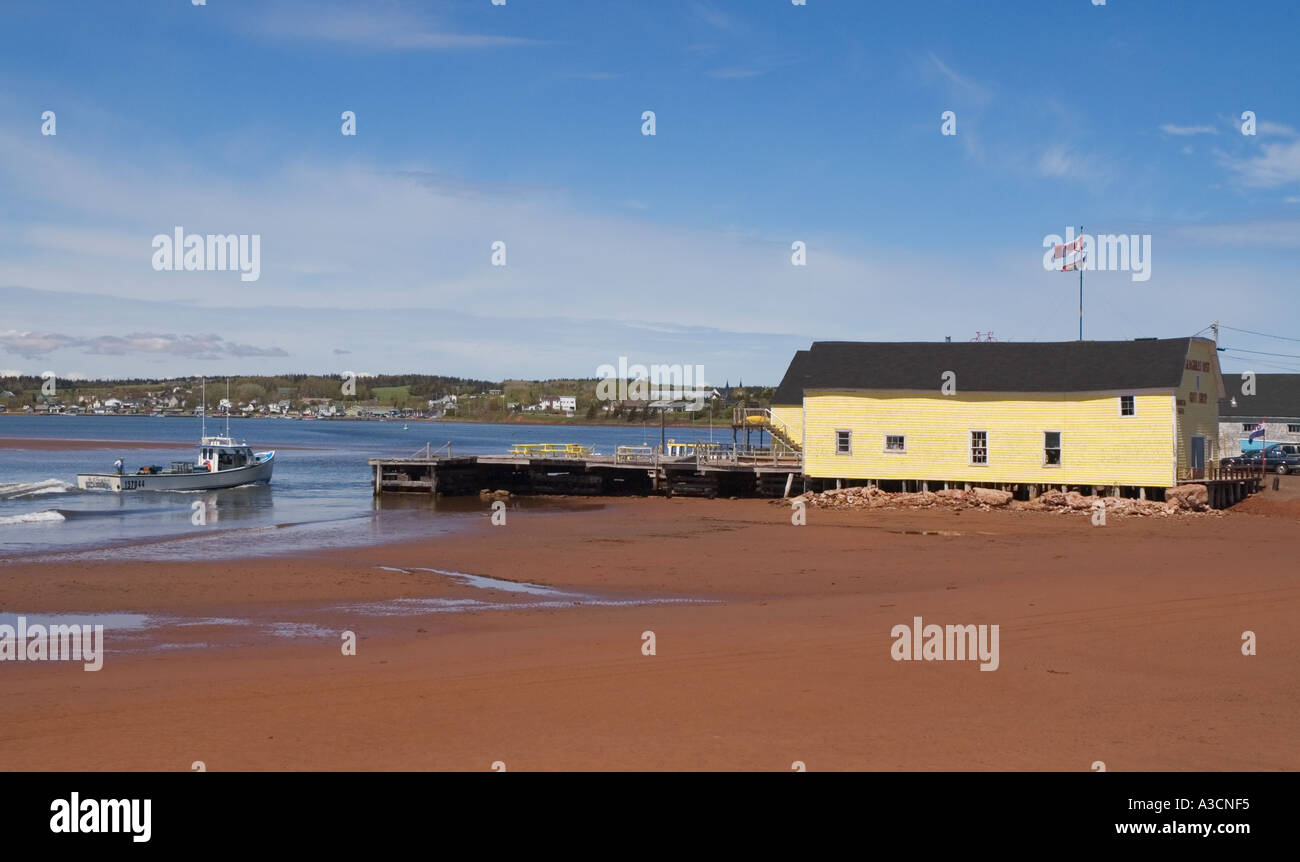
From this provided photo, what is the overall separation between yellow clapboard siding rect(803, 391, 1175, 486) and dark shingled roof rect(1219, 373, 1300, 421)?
3403cm

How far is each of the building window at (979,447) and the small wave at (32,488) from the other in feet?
138

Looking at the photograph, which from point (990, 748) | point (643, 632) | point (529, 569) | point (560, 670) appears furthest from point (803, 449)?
point (990, 748)

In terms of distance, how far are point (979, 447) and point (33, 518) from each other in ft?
114

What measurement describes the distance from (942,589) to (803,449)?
72.7 ft

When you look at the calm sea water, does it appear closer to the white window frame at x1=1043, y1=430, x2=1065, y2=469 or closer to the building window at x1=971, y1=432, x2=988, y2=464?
the building window at x1=971, y1=432, x2=988, y2=464

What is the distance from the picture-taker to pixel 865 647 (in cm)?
1549

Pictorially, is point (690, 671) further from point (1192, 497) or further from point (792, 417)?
point (792, 417)

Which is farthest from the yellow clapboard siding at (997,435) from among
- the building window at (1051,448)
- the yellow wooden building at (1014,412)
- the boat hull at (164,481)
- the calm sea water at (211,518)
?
the boat hull at (164,481)

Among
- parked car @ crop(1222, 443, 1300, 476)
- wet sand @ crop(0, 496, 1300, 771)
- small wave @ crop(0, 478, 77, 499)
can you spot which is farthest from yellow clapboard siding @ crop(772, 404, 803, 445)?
small wave @ crop(0, 478, 77, 499)

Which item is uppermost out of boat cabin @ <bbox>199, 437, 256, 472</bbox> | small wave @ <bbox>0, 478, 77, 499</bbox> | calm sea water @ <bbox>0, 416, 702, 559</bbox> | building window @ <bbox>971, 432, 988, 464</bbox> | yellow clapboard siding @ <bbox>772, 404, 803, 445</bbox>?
yellow clapboard siding @ <bbox>772, 404, 803, 445</bbox>

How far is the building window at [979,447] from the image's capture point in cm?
4072

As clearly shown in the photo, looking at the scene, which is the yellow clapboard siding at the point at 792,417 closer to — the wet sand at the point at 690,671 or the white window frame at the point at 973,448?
the white window frame at the point at 973,448

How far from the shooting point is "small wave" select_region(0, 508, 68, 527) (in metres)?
38.2
